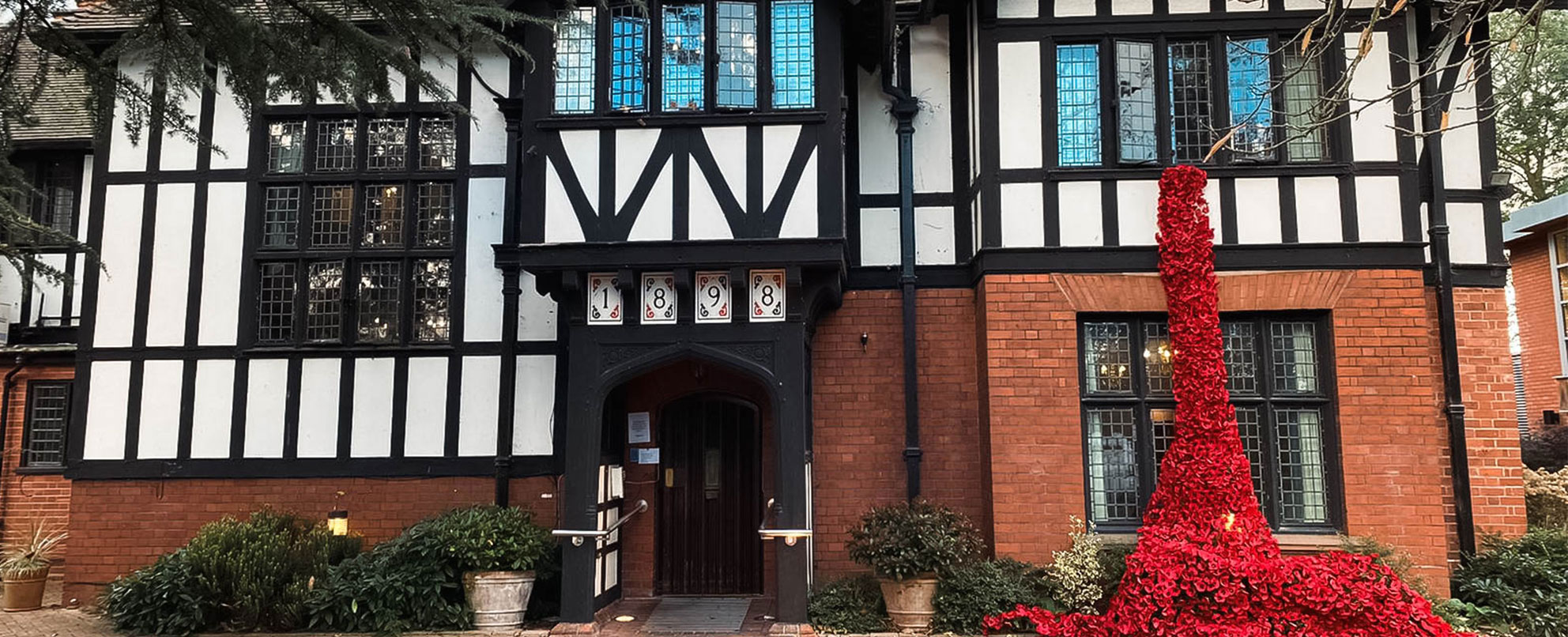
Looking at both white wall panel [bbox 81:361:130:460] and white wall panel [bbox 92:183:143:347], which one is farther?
white wall panel [bbox 92:183:143:347]

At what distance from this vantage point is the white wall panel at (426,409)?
10586 mm

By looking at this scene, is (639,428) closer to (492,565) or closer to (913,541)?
(492,565)

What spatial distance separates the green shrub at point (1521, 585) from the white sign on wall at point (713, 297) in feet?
24.0

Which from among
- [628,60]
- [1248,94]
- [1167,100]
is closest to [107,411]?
[628,60]

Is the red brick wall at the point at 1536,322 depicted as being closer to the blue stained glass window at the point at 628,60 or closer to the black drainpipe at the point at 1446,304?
the black drainpipe at the point at 1446,304

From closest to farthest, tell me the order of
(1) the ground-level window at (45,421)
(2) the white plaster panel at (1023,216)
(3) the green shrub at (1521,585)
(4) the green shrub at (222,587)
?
1. (3) the green shrub at (1521,585)
2. (4) the green shrub at (222,587)
3. (2) the white plaster panel at (1023,216)
4. (1) the ground-level window at (45,421)

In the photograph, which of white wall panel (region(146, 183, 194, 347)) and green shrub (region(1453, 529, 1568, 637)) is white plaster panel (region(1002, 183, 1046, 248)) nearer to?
green shrub (region(1453, 529, 1568, 637))

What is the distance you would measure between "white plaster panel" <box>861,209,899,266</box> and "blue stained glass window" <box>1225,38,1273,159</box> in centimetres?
361

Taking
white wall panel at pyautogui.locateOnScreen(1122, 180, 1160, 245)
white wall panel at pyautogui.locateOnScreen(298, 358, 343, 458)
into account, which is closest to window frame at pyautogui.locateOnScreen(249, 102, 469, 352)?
white wall panel at pyautogui.locateOnScreen(298, 358, 343, 458)

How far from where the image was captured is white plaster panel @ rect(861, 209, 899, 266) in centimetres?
1056

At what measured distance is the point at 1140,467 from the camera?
9.45 metres

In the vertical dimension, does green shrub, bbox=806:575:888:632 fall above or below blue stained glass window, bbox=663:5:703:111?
below

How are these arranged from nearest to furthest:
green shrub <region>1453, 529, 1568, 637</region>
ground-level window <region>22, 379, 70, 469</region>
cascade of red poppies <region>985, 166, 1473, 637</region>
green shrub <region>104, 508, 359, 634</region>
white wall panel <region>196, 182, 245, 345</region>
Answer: cascade of red poppies <region>985, 166, 1473, 637</region>
green shrub <region>1453, 529, 1568, 637</region>
green shrub <region>104, 508, 359, 634</region>
white wall panel <region>196, 182, 245, 345</region>
ground-level window <region>22, 379, 70, 469</region>

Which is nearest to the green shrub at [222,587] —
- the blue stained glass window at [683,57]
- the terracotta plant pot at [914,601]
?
the terracotta plant pot at [914,601]
